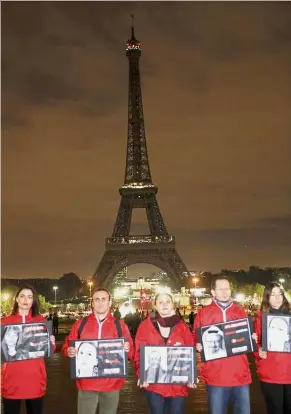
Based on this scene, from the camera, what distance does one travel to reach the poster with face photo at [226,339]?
22.0 ft

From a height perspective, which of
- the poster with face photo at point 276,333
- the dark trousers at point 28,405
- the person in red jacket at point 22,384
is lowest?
the dark trousers at point 28,405

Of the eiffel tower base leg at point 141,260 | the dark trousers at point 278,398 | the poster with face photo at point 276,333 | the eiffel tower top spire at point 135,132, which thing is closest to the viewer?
the dark trousers at point 278,398

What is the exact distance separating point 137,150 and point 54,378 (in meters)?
69.6

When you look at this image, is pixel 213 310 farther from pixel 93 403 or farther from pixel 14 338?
pixel 14 338

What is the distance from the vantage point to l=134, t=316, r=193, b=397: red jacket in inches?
262

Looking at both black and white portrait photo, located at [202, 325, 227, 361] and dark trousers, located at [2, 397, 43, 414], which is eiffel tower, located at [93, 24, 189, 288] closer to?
dark trousers, located at [2, 397, 43, 414]

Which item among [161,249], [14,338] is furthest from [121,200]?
[14,338]

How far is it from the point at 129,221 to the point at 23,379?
69.0 meters

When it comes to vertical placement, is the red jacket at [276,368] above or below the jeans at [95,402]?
above

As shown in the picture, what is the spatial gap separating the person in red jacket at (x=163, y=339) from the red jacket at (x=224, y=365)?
10.4 inches

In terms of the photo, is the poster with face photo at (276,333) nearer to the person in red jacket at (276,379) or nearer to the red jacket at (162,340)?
the person in red jacket at (276,379)

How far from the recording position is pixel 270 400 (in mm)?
6852

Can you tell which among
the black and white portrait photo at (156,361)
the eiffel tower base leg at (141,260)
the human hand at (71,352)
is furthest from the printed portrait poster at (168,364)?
the eiffel tower base leg at (141,260)

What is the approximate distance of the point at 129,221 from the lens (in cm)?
7569
